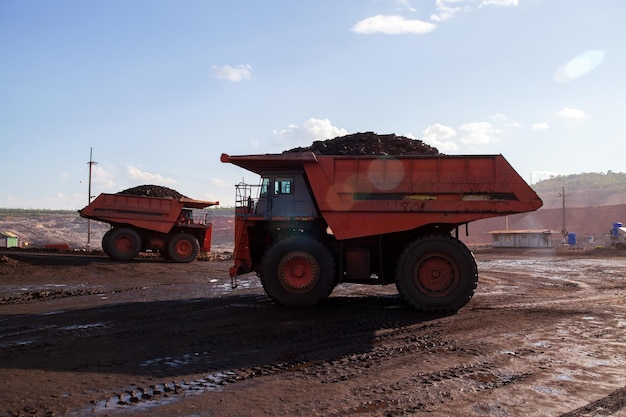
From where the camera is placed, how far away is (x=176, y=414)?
395 cm

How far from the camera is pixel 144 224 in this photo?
19.9 metres

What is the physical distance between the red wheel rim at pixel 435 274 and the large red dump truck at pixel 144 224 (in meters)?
13.5

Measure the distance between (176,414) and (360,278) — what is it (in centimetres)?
595

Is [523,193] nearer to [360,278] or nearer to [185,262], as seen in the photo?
[360,278]

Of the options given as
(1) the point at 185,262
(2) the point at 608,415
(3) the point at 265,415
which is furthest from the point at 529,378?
(1) the point at 185,262

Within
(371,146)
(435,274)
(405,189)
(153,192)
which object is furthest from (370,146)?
(153,192)

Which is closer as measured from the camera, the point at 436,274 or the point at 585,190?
the point at 436,274

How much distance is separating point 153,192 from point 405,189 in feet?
51.4

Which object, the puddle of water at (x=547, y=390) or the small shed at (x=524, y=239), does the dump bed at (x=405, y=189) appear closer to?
the puddle of water at (x=547, y=390)

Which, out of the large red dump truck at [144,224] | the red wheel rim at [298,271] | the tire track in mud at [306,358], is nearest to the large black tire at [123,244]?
the large red dump truck at [144,224]

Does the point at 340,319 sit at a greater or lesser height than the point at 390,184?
lesser

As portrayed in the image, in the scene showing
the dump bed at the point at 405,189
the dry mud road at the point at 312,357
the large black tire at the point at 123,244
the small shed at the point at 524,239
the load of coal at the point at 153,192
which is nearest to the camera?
the dry mud road at the point at 312,357

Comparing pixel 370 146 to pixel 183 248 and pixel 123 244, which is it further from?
pixel 123 244

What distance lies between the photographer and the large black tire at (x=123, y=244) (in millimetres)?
19672
